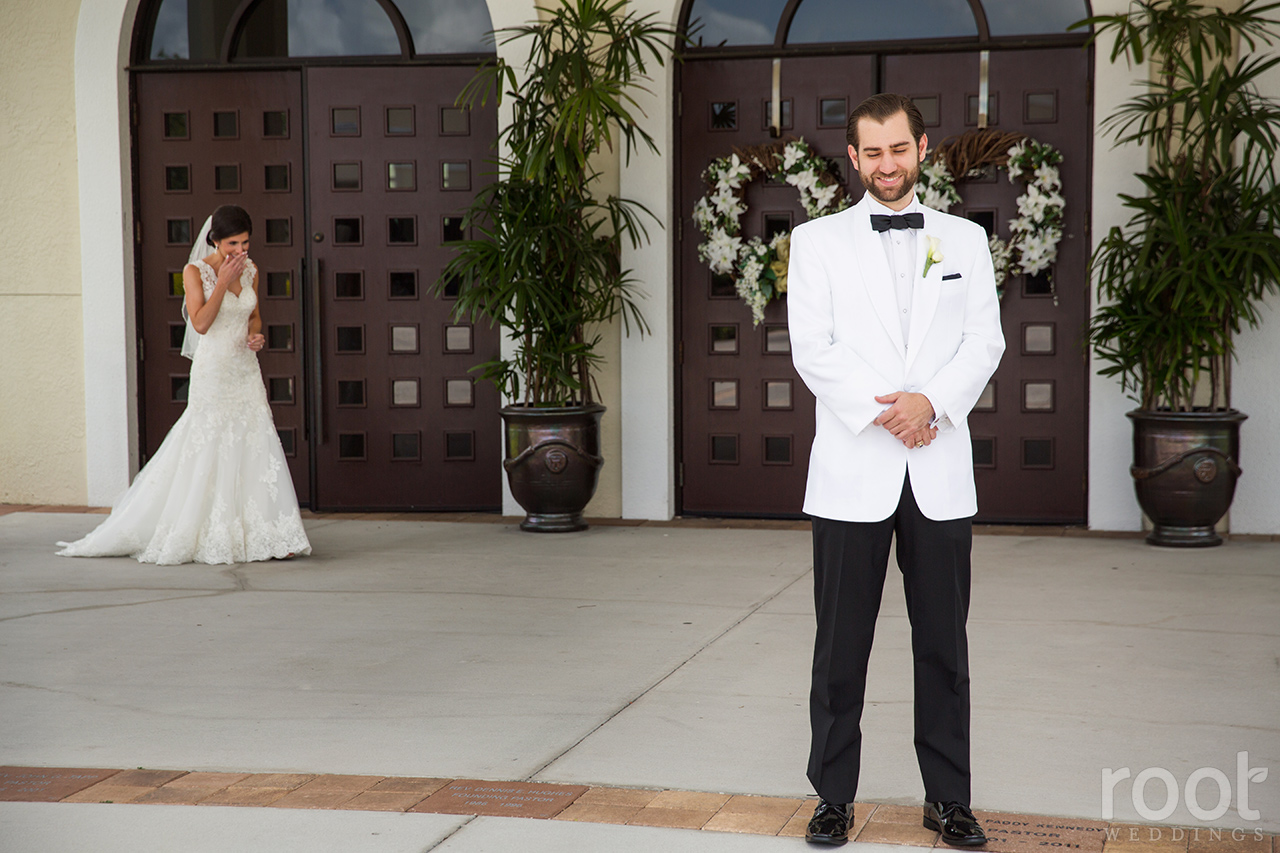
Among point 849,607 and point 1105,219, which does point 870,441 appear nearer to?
point 849,607

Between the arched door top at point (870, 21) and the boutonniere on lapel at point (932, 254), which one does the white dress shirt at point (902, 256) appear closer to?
the boutonniere on lapel at point (932, 254)

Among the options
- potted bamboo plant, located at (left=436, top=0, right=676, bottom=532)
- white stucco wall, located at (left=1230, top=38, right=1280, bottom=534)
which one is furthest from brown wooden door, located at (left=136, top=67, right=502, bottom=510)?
white stucco wall, located at (left=1230, top=38, right=1280, bottom=534)

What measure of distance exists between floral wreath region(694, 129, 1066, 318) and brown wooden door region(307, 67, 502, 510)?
142 cm

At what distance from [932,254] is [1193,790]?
4.67 feet

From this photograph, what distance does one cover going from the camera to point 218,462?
6.17m

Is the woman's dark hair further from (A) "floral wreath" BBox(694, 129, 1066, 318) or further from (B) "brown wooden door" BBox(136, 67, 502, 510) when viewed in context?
(A) "floral wreath" BBox(694, 129, 1066, 318)

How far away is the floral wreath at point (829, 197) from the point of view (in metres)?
6.89

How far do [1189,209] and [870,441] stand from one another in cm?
435

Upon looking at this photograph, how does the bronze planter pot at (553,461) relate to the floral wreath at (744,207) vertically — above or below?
below

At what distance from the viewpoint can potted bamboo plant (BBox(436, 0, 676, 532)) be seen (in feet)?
21.8

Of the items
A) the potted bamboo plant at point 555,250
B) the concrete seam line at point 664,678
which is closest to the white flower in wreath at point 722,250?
the potted bamboo plant at point 555,250

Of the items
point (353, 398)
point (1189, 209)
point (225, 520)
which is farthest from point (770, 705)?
point (353, 398)

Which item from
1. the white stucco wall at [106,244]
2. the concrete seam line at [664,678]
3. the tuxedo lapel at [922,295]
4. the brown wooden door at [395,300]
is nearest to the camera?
the tuxedo lapel at [922,295]

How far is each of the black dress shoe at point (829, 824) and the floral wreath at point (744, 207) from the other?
4.66m
